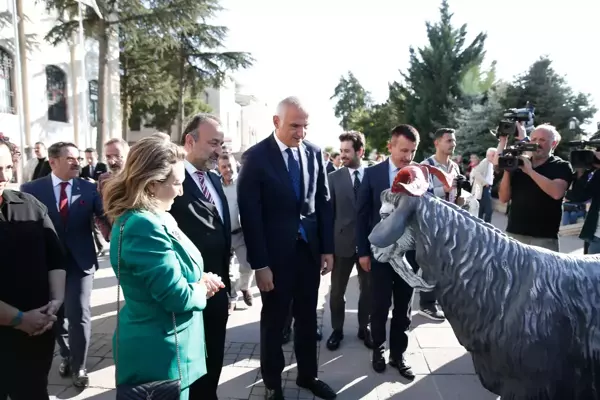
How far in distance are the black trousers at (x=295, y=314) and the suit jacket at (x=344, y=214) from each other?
1082mm

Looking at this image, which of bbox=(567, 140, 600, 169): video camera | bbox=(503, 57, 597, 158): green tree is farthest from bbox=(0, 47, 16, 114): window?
bbox=(503, 57, 597, 158): green tree

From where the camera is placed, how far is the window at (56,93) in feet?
57.2

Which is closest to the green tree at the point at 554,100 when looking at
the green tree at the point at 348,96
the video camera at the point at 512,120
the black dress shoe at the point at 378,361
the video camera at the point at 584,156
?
the video camera at the point at 512,120

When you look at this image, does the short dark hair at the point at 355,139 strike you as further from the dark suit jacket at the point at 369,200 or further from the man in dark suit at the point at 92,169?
the man in dark suit at the point at 92,169

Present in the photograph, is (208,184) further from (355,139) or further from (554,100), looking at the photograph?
(554,100)

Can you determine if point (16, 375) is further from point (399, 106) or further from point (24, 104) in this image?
point (399, 106)

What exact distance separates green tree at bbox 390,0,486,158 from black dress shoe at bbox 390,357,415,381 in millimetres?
21978

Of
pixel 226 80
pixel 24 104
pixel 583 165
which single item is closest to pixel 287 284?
pixel 583 165

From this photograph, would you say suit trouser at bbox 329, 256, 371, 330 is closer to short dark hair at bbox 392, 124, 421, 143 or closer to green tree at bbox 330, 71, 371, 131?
short dark hair at bbox 392, 124, 421, 143

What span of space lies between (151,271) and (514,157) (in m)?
3.05

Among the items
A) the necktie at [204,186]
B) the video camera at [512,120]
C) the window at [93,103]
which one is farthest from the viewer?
A: the window at [93,103]

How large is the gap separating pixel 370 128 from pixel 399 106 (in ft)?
35.9

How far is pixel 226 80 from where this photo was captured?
930 inches

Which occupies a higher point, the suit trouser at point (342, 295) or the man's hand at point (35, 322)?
the man's hand at point (35, 322)
